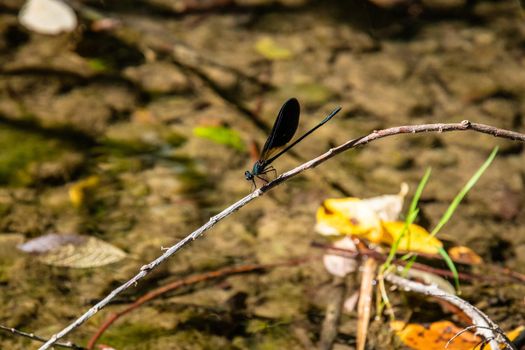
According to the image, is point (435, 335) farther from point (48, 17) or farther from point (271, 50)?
point (48, 17)

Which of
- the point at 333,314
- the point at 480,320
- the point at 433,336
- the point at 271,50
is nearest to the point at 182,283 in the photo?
the point at 333,314

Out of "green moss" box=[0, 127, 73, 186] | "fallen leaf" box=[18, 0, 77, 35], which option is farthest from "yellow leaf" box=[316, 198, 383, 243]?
"fallen leaf" box=[18, 0, 77, 35]

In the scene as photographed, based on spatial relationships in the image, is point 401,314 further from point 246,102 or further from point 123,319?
point 246,102

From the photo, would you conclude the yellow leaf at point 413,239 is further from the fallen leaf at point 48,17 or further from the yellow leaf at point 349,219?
the fallen leaf at point 48,17

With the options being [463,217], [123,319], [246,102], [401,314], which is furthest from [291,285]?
[246,102]

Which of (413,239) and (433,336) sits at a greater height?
(413,239)

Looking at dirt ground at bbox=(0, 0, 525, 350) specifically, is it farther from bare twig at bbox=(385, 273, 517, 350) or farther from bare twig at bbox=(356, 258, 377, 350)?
bare twig at bbox=(385, 273, 517, 350)

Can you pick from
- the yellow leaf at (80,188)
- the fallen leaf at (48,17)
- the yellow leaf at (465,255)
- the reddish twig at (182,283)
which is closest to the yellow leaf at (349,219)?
the reddish twig at (182,283)
